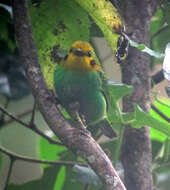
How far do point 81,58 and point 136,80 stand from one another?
15 cm

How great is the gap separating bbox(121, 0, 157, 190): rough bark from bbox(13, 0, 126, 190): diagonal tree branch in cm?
26

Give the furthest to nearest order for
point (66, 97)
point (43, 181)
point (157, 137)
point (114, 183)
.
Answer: point (157, 137), point (43, 181), point (66, 97), point (114, 183)

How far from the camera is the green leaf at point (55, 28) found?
804 millimetres

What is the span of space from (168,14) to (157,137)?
444 millimetres

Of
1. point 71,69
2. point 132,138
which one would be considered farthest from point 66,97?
point 132,138

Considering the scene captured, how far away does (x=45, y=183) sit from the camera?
1.09 meters

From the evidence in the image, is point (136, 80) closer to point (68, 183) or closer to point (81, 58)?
point (81, 58)

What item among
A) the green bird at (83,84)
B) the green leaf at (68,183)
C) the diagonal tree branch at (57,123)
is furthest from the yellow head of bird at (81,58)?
the green leaf at (68,183)

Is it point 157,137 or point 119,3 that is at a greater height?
point 119,3

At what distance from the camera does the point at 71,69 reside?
33.8 inches

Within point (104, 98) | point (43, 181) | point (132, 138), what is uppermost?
point (104, 98)

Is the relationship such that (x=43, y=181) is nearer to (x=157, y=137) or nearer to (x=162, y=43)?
(x=157, y=137)

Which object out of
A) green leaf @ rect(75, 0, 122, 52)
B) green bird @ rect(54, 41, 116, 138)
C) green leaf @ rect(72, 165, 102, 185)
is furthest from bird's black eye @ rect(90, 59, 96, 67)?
green leaf @ rect(72, 165, 102, 185)

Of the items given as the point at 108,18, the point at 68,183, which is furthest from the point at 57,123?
the point at 68,183
